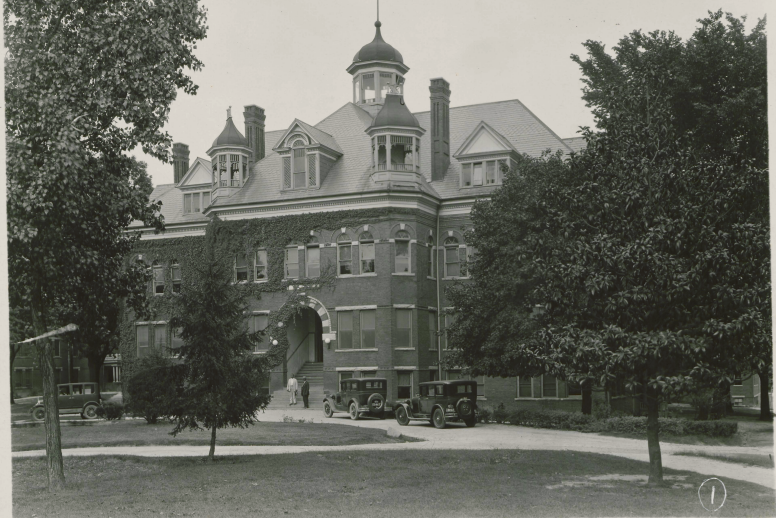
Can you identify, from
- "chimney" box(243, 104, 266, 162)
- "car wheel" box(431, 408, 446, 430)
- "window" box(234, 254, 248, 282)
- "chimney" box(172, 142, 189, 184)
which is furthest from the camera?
"chimney" box(172, 142, 189, 184)

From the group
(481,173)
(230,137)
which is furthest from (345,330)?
(230,137)

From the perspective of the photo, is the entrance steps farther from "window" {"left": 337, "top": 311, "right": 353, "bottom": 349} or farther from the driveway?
the driveway

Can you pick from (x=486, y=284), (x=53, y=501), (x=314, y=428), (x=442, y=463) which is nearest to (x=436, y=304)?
(x=486, y=284)

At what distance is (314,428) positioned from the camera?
28.2 metres

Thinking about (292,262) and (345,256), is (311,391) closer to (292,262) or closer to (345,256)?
(292,262)

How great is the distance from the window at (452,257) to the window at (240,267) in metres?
10.2

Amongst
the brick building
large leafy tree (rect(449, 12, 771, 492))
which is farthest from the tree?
the brick building

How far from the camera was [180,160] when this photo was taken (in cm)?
5384

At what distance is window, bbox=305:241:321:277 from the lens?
41531mm

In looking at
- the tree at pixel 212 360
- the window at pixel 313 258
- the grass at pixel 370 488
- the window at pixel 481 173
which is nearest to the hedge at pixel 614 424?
the grass at pixel 370 488

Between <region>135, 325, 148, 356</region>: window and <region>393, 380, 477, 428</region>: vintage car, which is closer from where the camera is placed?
<region>393, 380, 477, 428</region>: vintage car

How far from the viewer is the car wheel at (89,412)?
36.2 metres

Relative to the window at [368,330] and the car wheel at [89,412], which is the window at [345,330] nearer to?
the window at [368,330]

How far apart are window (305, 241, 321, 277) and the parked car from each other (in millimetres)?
11223
